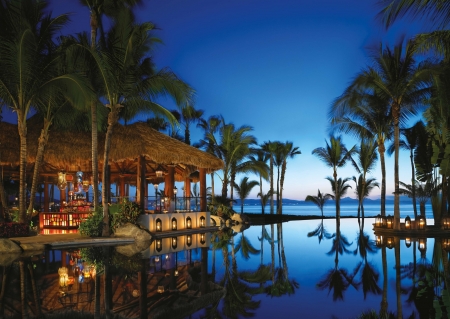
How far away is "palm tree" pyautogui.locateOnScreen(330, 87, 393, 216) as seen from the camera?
55.8ft

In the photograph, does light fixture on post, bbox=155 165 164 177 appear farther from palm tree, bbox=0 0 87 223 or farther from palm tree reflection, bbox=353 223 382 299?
palm tree reflection, bbox=353 223 382 299

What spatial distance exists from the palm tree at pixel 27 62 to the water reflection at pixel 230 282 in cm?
471

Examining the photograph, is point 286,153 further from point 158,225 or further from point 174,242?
point 174,242

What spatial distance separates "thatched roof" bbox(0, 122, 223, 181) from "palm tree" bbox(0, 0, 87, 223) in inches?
65.0

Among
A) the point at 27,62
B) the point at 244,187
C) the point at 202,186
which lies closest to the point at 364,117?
the point at 202,186

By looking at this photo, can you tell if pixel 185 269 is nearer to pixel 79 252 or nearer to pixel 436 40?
pixel 79 252

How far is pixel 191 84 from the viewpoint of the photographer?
13.9 m

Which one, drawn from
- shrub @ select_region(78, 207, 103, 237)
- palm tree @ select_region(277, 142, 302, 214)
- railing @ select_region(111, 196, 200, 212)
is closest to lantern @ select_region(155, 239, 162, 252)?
shrub @ select_region(78, 207, 103, 237)

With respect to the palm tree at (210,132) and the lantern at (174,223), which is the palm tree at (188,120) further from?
the lantern at (174,223)

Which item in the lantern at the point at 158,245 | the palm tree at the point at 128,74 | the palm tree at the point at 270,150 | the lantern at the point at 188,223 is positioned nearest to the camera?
the lantern at the point at 158,245

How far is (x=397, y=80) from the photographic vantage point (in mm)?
15992

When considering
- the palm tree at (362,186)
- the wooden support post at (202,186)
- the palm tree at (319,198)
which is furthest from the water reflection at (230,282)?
the palm tree at (319,198)

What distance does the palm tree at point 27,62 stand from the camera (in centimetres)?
1247

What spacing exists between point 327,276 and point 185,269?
10.1ft
